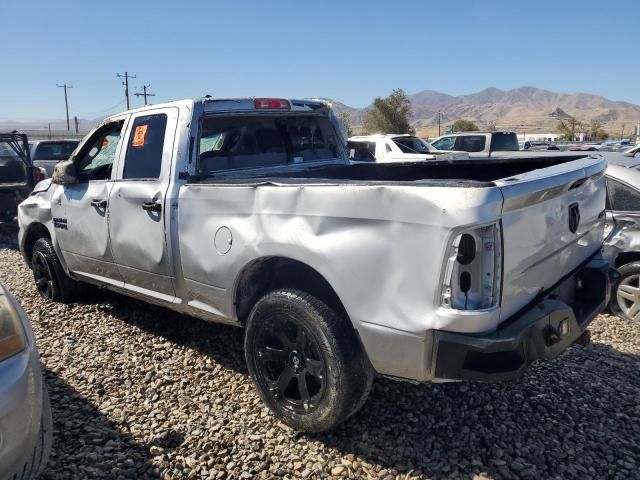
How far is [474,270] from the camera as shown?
2326 mm

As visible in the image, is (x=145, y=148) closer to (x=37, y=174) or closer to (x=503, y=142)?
(x=37, y=174)

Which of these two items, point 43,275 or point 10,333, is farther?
point 43,275

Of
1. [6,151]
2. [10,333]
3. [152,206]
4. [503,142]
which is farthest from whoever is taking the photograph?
[503,142]

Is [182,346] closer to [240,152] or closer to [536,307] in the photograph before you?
[240,152]

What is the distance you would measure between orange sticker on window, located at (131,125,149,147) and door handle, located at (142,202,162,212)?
0.60 metres

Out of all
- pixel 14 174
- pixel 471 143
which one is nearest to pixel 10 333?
pixel 14 174

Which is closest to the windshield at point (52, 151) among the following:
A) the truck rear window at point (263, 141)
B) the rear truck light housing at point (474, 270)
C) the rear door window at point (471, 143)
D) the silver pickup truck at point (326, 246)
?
the silver pickup truck at point (326, 246)

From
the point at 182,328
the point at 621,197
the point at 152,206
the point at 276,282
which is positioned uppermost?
the point at 152,206

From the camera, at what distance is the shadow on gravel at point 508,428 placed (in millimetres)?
2768

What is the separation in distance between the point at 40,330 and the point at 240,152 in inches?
98.8

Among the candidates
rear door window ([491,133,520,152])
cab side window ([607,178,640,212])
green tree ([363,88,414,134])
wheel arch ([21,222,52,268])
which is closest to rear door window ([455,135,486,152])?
rear door window ([491,133,520,152])

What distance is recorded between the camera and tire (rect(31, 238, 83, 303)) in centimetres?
523

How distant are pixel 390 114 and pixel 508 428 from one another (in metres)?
58.5

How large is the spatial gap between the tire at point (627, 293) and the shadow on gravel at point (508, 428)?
1.46 metres
